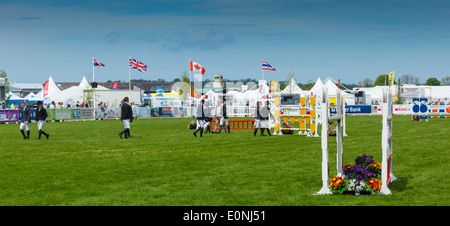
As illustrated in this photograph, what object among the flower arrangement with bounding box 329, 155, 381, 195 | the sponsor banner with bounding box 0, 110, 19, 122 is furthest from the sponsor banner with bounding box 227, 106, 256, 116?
the flower arrangement with bounding box 329, 155, 381, 195

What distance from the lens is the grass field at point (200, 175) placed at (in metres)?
9.51

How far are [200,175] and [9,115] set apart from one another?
118ft

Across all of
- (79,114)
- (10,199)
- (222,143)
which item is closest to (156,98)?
(79,114)

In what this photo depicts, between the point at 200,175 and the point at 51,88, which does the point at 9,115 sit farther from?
the point at 200,175

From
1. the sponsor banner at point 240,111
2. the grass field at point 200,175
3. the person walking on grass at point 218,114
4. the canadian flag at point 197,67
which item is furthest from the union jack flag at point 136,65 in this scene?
the grass field at point 200,175

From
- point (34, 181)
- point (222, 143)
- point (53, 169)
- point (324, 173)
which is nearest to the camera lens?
point (324, 173)

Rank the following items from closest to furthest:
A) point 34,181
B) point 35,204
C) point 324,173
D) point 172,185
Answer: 1. point 35,204
2. point 324,173
3. point 172,185
4. point 34,181

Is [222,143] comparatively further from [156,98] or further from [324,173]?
[156,98]

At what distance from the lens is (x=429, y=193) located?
983 centimetres

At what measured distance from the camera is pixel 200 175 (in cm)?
1277

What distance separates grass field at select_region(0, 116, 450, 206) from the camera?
374 inches

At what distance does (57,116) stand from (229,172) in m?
38.9

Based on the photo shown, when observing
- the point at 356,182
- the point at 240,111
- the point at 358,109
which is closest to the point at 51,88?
the point at 240,111

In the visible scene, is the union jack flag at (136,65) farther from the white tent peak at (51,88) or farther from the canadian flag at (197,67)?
the canadian flag at (197,67)
